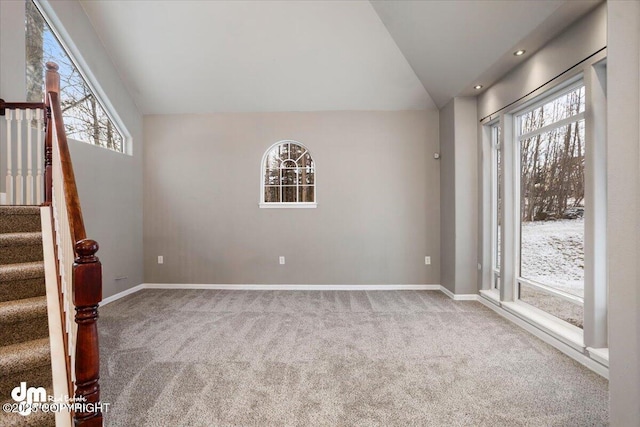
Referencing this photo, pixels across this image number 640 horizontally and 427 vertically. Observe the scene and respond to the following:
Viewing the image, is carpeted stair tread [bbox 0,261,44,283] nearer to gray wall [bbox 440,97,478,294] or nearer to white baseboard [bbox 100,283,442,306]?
white baseboard [bbox 100,283,442,306]

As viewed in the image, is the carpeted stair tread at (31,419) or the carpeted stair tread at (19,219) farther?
the carpeted stair tread at (19,219)

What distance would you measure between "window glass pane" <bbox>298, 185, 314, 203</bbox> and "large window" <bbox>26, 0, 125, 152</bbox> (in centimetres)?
276

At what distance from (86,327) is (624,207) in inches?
91.9

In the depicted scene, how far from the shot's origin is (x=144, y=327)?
302cm

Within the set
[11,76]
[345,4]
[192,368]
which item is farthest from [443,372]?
[11,76]

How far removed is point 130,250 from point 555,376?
16.8 ft

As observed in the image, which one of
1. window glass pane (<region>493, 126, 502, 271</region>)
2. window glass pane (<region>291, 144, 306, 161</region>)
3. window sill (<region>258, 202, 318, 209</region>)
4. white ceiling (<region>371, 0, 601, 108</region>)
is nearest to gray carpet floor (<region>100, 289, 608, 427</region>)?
window glass pane (<region>493, 126, 502, 271</region>)

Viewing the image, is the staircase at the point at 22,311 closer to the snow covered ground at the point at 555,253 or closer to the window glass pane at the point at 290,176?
the window glass pane at the point at 290,176

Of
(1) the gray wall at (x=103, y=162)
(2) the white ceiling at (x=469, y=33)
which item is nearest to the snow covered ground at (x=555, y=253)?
(2) the white ceiling at (x=469, y=33)

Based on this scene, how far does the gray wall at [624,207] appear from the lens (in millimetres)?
1217

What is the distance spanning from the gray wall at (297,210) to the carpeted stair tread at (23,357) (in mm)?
3157

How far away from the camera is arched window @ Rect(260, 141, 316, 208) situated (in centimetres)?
468

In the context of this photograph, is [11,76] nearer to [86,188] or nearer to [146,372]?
[86,188]

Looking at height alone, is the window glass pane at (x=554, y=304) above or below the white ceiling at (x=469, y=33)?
below
